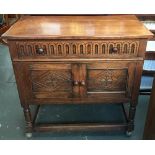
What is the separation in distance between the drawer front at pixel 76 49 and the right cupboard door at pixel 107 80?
0.05 metres

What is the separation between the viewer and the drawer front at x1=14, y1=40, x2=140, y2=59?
87 centimetres

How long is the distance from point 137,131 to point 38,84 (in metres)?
0.67

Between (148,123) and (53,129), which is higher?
(148,123)

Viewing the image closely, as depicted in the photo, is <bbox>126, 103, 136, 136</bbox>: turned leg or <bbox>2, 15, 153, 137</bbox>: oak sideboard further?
<bbox>126, 103, 136, 136</bbox>: turned leg

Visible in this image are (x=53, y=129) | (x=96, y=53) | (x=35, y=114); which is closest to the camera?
(x=96, y=53)

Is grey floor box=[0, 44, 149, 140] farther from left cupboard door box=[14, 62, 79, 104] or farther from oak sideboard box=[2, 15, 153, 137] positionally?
left cupboard door box=[14, 62, 79, 104]

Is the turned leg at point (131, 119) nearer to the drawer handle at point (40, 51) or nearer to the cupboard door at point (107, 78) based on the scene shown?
the cupboard door at point (107, 78)

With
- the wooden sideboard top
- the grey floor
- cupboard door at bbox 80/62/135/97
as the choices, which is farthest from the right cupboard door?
the grey floor

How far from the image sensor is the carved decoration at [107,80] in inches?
37.7

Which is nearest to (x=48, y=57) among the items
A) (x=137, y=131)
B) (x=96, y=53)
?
(x=96, y=53)

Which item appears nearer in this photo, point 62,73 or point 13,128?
point 62,73

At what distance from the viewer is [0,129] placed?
1234mm

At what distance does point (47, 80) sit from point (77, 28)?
11.5 inches
